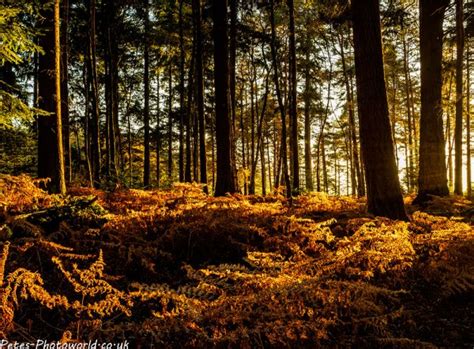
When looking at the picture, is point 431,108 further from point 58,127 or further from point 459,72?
point 58,127

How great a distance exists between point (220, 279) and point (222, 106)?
6067 millimetres

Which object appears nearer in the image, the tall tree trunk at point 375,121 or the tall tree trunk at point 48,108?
the tall tree trunk at point 375,121

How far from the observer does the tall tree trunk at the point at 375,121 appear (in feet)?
19.0

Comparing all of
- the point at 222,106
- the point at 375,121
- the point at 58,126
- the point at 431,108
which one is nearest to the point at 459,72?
the point at 431,108

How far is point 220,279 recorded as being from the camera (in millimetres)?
3404

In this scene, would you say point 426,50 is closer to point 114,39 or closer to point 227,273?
point 227,273

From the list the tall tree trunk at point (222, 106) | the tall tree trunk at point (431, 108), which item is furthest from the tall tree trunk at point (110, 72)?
the tall tree trunk at point (431, 108)

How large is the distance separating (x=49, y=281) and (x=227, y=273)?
1.75 meters

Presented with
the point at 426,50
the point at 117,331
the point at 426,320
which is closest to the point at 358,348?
the point at 426,320

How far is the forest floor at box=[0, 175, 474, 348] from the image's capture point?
2.45 m

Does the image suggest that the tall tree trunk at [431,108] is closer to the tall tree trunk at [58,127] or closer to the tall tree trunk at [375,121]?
the tall tree trunk at [375,121]

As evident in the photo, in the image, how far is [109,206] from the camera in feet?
19.3

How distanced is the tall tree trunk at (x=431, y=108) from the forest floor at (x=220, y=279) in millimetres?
4045

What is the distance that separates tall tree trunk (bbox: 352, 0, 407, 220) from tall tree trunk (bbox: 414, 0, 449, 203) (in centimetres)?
393
